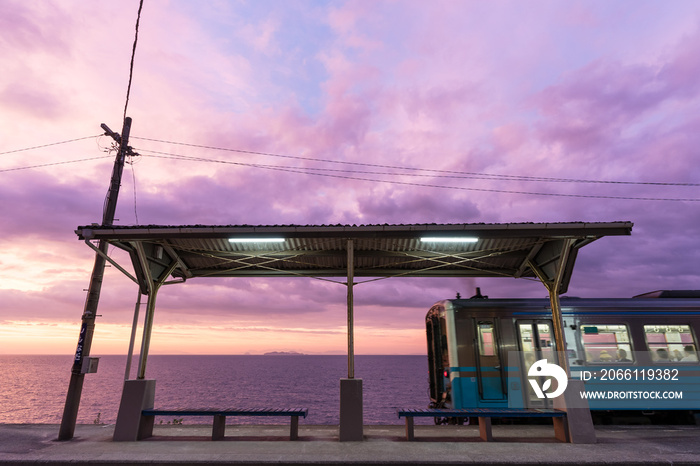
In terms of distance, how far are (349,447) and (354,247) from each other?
4.58m

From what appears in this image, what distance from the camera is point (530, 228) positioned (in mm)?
8586

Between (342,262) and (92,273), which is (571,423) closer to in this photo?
(342,262)

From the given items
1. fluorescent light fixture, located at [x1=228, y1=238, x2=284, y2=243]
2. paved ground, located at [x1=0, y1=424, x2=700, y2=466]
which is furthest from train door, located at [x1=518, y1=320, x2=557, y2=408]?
fluorescent light fixture, located at [x1=228, y1=238, x2=284, y2=243]

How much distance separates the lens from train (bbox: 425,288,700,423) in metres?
10.9

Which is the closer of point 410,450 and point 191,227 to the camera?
point 410,450

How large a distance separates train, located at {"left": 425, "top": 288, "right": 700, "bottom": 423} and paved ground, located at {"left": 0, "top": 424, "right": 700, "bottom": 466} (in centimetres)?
98

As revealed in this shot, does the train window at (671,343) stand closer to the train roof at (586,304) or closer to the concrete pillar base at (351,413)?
the train roof at (586,304)

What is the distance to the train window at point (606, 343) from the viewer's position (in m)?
11.1

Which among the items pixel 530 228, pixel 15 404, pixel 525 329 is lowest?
pixel 15 404

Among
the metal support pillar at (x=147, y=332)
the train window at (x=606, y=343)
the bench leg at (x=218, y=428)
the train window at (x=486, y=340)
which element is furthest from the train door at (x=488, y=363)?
the metal support pillar at (x=147, y=332)

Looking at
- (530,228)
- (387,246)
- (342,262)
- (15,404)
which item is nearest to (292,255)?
(342,262)

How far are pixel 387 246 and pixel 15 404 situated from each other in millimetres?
78043

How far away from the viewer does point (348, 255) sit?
29.9 feet

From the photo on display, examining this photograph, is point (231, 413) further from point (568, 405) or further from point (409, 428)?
point (568, 405)
